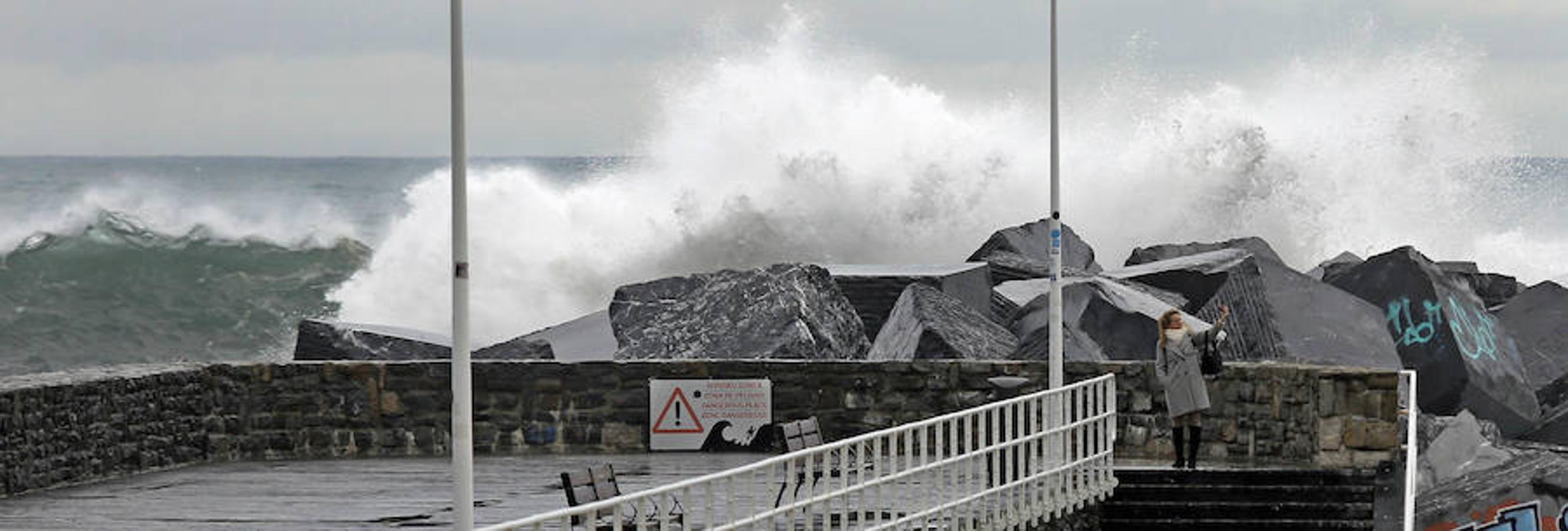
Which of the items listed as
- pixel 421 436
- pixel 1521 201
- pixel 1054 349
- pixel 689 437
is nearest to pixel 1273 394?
pixel 1054 349

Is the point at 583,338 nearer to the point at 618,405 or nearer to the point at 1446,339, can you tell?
the point at 1446,339

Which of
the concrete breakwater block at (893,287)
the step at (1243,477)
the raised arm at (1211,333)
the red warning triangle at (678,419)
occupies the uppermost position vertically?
the concrete breakwater block at (893,287)

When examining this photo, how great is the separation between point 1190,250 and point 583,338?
8782 millimetres

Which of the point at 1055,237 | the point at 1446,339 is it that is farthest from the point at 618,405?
the point at 1446,339

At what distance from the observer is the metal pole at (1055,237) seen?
894 inches

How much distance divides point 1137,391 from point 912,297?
7191 mm

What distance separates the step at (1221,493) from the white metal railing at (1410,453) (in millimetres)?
633

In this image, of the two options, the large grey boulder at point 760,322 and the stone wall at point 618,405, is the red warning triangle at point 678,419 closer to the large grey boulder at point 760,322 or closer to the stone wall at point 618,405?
the stone wall at point 618,405

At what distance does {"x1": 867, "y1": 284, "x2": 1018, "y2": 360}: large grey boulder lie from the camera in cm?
3025

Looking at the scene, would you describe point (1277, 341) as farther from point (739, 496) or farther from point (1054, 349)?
point (739, 496)

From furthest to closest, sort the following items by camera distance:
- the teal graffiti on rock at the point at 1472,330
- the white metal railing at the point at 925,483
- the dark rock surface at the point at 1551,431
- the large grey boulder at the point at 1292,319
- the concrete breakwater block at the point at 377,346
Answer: the teal graffiti on rock at the point at 1472,330, the dark rock surface at the point at 1551,431, the large grey boulder at the point at 1292,319, the concrete breakwater block at the point at 377,346, the white metal railing at the point at 925,483

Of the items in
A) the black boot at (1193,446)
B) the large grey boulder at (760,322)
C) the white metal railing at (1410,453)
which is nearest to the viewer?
the white metal railing at (1410,453)

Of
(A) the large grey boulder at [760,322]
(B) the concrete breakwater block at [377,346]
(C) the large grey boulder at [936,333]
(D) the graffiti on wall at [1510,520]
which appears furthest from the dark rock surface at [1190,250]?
(D) the graffiti on wall at [1510,520]

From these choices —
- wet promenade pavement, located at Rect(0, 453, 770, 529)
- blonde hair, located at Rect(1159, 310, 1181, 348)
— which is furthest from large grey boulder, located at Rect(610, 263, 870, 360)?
blonde hair, located at Rect(1159, 310, 1181, 348)
